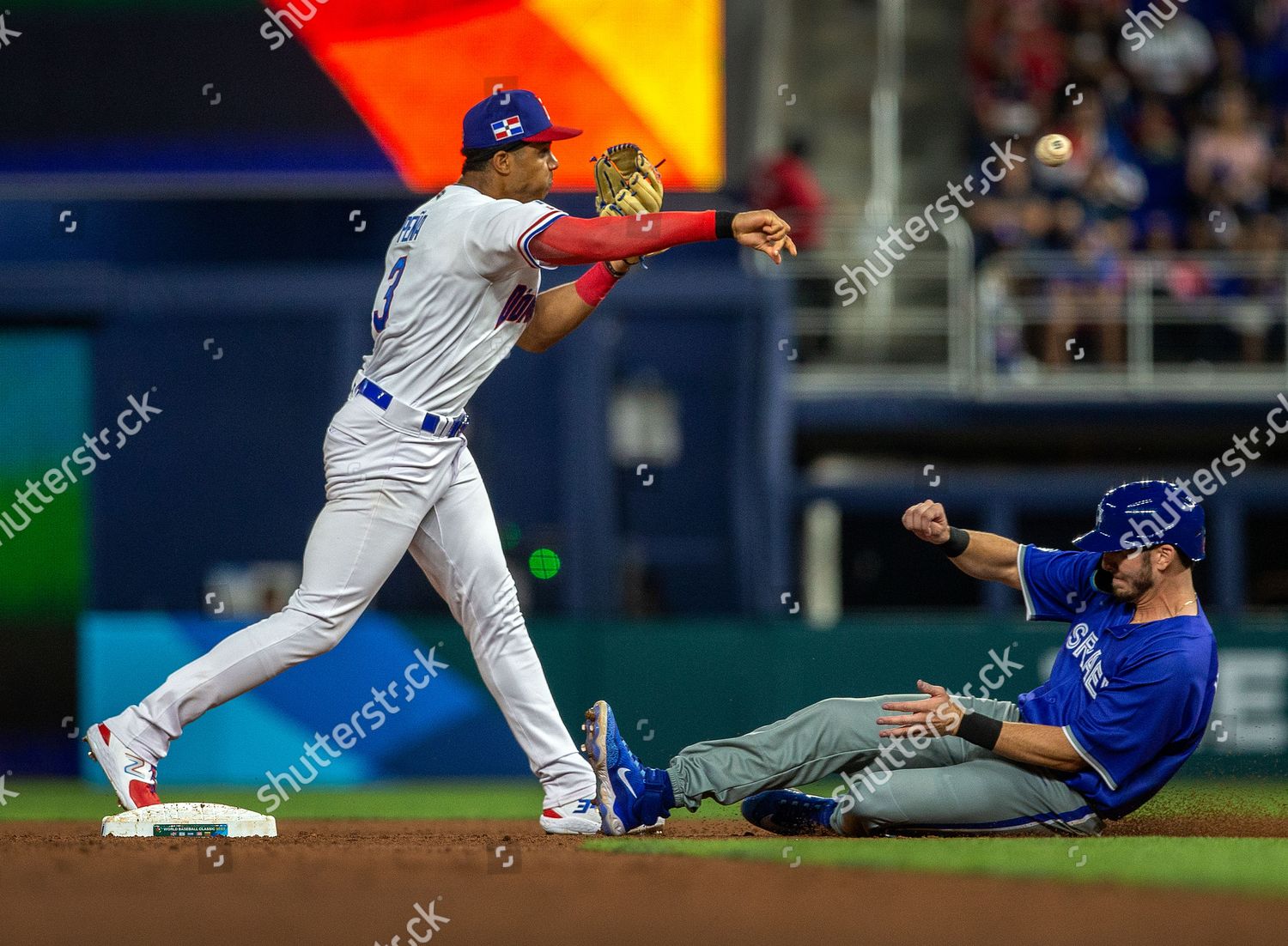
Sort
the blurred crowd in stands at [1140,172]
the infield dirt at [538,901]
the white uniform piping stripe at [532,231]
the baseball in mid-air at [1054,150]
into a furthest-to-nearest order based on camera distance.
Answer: the blurred crowd in stands at [1140,172] → the baseball in mid-air at [1054,150] → the white uniform piping stripe at [532,231] → the infield dirt at [538,901]

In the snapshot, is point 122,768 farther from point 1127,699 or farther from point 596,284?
point 1127,699

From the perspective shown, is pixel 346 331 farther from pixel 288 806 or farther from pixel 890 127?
pixel 890 127

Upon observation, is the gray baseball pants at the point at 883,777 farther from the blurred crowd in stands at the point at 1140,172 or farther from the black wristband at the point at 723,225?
the blurred crowd in stands at the point at 1140,172

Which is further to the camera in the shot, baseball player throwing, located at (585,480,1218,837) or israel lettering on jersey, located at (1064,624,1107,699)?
israel lettering on jersey, located at (1064,624,1107,699)

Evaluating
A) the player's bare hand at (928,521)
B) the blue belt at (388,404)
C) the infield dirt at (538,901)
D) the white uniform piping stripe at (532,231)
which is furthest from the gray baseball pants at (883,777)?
the white uniform piping stripe at (532,231)

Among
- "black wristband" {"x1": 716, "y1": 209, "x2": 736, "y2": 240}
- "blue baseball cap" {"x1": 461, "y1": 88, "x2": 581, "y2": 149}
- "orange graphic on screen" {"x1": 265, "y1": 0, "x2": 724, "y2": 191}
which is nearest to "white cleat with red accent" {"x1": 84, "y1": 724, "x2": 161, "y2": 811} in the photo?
"blue baseball cap" {"x1": 461, "y1": 88, "x2": 581, "y2": 149}

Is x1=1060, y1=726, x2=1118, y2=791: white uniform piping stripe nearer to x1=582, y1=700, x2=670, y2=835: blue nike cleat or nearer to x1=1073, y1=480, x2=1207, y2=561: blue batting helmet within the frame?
x1=1073, y1=480, x2=1207, y2=561: blue batting helmet
